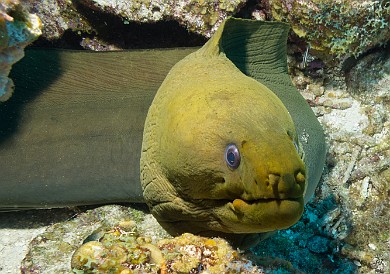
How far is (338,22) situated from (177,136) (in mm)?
2334

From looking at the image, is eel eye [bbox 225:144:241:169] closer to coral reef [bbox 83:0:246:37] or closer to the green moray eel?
the green moray eel

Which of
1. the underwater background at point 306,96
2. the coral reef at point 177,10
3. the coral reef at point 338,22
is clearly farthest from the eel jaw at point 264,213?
the coral reef at point 338,22

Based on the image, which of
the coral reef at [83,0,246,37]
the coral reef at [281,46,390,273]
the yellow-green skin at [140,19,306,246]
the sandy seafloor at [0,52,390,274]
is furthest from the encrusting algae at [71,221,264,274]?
the coral reef at [83,0,246,37]

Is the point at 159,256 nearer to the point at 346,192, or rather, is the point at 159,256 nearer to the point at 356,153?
the point at 346,192

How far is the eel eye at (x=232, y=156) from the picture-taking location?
2.04 meters

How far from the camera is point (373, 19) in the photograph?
12.7ft

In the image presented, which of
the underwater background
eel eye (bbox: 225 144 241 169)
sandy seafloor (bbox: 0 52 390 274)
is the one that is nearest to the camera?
eel eye (bbox: 225 144 241 169)

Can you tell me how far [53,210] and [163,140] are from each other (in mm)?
1795

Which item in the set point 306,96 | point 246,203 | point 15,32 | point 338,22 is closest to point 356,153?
point 306,96

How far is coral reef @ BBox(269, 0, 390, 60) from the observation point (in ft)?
12.5

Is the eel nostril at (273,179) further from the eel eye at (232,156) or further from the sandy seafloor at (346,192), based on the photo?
the sandy seafloor at (346,192)

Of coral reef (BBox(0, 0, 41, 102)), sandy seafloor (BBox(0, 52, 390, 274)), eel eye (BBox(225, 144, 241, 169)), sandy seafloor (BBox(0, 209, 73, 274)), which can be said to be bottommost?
sandy seafloor (BBox(0, 209, 73, 274))

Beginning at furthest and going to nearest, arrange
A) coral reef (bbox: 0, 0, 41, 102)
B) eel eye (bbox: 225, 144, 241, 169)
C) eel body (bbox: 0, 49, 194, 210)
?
eel body (bbox: 0, 49, 194, 210) < coral reef (bbox: 0, 0, 41, 102) < eel eye (bbox: 225, 144, 241, 169)

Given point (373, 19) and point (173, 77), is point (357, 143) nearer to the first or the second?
point (373, 19)
